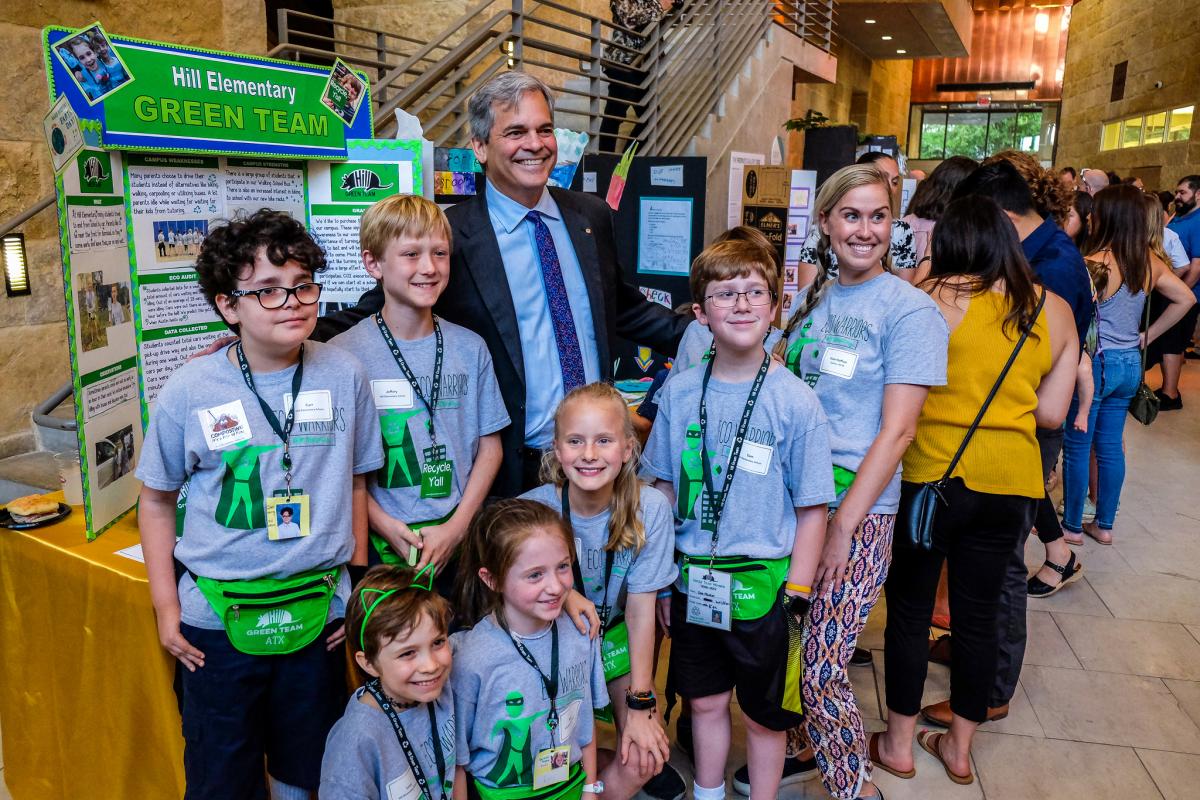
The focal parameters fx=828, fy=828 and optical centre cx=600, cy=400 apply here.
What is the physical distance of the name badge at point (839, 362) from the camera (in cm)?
198

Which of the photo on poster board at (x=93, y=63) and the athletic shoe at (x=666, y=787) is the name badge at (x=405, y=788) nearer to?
the athletic shoe at (x=666, y=787)

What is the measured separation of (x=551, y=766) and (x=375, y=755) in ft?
1.34

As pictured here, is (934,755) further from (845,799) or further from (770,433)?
(770,433)

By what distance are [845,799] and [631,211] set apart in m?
3.39

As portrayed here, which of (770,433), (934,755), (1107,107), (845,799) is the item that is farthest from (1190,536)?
(1107,107)

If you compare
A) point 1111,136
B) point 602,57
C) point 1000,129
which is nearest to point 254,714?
point 602,57

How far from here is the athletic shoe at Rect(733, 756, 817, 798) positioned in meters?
2.40

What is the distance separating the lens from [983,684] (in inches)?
93.9

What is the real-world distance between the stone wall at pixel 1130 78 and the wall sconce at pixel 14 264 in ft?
50.2

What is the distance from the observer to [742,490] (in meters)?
1.91

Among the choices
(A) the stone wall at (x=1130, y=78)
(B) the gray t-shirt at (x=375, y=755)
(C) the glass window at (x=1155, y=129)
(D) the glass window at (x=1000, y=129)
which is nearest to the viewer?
(B) the gray t-shirt at (x=375, y=755)

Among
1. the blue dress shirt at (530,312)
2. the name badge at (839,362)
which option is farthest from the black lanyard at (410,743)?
the name badge at (839,362)

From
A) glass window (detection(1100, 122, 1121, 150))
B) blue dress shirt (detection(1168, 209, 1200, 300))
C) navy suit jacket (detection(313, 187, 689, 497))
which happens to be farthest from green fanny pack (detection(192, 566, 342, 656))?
glass window (detection(1100, 122, 1121, 150))

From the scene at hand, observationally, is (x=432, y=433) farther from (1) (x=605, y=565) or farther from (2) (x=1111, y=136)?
(2) (x=1111, y=136)
